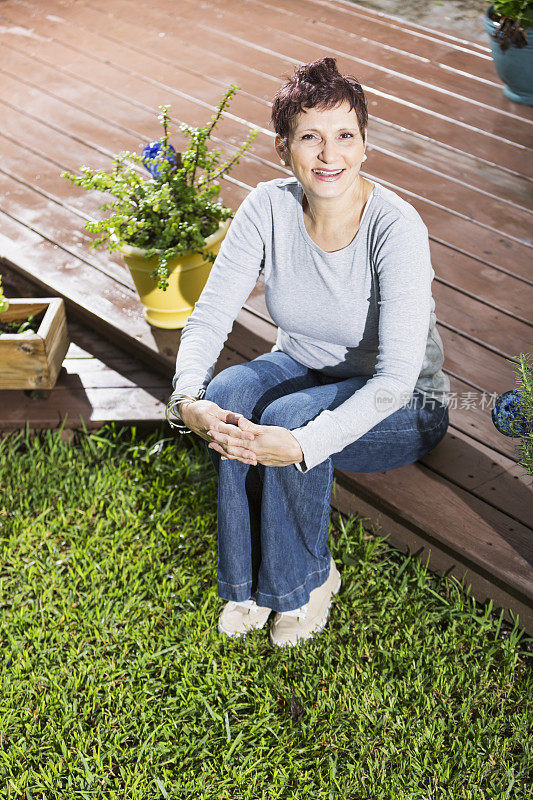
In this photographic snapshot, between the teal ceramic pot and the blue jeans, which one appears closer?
the blue jeans

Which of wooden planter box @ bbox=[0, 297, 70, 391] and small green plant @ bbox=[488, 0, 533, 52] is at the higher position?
small green plant @ bbox=[488, 0, 533, 52]

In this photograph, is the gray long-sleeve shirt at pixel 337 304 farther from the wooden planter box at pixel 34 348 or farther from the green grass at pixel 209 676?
the wooden planter box at pixel 34 348

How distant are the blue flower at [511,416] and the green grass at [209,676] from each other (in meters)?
0.44

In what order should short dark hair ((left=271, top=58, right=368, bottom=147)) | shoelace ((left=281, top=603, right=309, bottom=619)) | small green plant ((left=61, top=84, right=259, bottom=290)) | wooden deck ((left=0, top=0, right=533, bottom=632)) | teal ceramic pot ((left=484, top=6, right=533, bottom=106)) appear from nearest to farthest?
short dark hair ((left=271, top=58, right=368, bottom=147)) → shoelace ((left=281, top=603, right=309, bottom=619)) → wooden deck ((left=0, top=0, right=533, bottom=632)) → small green plant ((left=61, top=84, right=259, bottom=290)) → teal ceramic pot ((left=484, top=6, right=533, bottom=106))

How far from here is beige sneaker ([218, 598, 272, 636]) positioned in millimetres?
1996

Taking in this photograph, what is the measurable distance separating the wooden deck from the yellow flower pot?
61 mm

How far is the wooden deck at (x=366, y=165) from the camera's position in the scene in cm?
208

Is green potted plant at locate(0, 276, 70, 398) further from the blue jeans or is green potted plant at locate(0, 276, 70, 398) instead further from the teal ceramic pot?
the teal ceramic pot

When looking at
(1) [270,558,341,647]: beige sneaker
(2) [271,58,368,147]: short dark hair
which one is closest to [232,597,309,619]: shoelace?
(1) [270,558,341,647]: beige sneaker

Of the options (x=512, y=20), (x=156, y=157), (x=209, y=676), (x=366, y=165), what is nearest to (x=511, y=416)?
(x=209, y=676)

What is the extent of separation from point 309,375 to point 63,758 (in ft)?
3.39

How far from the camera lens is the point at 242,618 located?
2002 millimetres

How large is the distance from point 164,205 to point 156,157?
0.67 feet

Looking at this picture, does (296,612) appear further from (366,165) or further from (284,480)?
(366,165)
